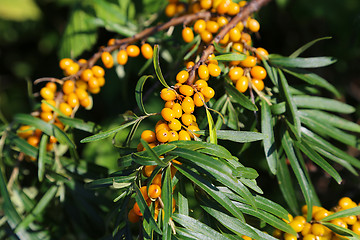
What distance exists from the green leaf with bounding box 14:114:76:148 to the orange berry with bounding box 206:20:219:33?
0.54m

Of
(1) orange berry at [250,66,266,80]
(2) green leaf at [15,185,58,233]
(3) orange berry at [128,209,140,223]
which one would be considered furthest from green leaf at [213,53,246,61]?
(2) green leaf at [15,185,58,233]

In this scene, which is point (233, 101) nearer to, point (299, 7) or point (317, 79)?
point (317, 79)

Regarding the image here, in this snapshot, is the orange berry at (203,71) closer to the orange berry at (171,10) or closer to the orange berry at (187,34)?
the orange berry at (187,34)

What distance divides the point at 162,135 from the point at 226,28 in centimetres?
41

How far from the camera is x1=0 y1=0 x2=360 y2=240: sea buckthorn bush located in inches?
29.2


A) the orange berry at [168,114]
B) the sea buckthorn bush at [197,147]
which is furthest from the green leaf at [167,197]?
the orange berry at [168,114]

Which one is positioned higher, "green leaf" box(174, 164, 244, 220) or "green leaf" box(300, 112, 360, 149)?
"green leaf" box(300, 112, 360, 149)

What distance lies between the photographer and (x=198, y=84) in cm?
79

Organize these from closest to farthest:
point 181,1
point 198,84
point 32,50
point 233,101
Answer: point 198,84
point 233,101
point 181,1
point 32,50

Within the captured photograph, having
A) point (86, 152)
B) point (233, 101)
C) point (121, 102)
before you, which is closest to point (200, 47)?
point (233, 101)

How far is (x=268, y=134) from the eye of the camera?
0.90 meters

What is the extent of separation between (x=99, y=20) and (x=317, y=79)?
2.81 feet

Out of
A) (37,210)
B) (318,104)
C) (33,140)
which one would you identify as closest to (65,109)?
(33,140)

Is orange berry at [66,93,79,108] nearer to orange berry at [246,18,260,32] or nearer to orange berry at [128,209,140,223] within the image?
orange berry at [128,209,140,223]
